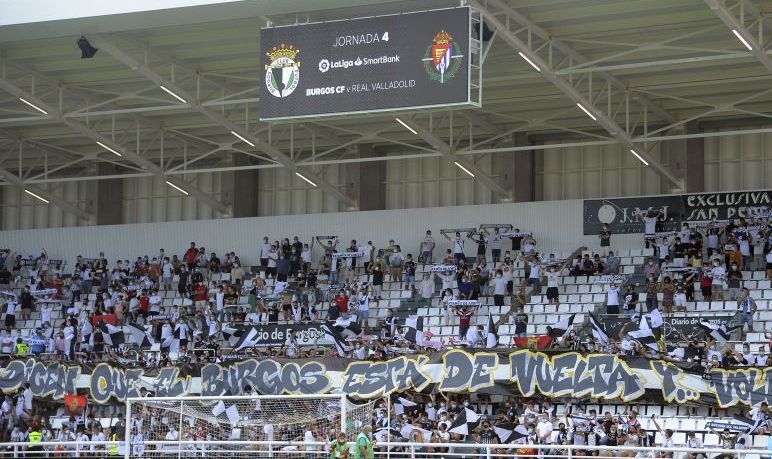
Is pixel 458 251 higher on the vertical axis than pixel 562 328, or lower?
higher

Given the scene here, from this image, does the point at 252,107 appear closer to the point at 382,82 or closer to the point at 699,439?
the point at 382,82

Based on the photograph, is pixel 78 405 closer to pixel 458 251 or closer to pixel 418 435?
pixel 418 435

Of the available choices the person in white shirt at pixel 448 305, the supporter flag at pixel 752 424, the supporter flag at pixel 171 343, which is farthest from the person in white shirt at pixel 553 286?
the supporter flag at pixel 171 343

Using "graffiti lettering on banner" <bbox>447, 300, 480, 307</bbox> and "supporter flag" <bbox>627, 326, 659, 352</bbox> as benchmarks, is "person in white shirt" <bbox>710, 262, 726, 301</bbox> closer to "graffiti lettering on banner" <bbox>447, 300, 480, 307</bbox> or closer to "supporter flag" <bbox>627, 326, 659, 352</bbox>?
"supporter flag" <bbox>627, 326, 659, 352</bbox>

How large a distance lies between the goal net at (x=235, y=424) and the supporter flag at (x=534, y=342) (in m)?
5.89

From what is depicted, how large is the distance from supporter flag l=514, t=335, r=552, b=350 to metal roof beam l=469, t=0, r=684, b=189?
5817 mm

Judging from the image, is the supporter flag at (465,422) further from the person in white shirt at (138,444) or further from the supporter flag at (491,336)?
the person in white shirt at (138,444)

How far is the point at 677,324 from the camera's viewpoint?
3488 centimetres

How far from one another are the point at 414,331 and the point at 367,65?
372 inches

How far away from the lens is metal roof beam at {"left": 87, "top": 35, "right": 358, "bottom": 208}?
3441 centimetres

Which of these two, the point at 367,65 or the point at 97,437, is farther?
the point at 97,437

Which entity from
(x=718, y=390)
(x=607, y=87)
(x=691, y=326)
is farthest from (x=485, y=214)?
(x=718, y=390)

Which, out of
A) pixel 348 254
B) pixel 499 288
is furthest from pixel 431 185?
pixel 499 288

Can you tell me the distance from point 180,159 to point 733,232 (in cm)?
1908
